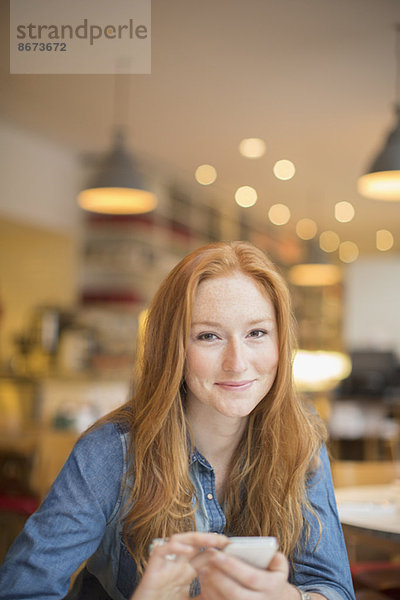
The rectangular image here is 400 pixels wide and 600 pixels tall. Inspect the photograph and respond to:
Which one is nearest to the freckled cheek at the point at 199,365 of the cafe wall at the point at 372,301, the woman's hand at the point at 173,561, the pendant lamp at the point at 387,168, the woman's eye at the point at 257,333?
the woman's eye at the point at 257,333

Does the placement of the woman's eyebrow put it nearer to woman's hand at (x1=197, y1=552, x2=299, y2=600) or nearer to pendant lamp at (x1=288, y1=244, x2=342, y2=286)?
woman's hand at (x1=197, y1=552, x2=299, y2=600)

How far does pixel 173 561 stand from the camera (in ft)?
3.83

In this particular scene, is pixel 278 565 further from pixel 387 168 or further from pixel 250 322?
pixel 387 168

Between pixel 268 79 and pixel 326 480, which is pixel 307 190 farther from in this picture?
pixel 326 480

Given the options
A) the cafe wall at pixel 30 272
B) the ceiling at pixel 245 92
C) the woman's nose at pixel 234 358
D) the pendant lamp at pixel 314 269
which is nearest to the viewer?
the woman's nose at pixel 234 358

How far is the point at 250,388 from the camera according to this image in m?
1.42

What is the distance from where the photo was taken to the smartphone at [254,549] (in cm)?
112

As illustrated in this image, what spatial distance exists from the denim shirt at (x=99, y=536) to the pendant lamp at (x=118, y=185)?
11.8 feet

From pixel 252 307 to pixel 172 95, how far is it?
4.33 meters

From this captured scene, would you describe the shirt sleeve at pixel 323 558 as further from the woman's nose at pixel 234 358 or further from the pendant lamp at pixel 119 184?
the pendant lamp at pixel 119 184

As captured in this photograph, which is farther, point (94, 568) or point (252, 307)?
point (94, 568)

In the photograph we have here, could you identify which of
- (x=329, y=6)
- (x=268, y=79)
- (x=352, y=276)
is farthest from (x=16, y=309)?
(x=352, y=276)

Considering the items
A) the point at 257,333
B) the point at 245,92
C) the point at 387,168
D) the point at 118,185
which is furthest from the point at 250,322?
the point at 245,92

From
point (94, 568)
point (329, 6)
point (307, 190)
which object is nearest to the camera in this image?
point (94, 568)
